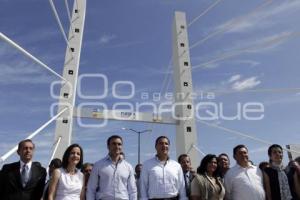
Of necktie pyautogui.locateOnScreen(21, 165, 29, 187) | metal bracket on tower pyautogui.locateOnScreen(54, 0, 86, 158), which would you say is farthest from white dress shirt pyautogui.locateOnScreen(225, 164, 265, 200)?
metal bracket on tower pyautogui.locateOnScreen(54, 0, 86, 158)

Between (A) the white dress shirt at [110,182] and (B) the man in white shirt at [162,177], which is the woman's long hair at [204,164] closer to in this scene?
(B) the man in white shirt at [162,177]

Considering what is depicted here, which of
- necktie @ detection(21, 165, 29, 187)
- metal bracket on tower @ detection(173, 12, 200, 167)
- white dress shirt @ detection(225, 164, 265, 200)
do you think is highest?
metal bracket on tower @ detection(173, 12, 200, 167)

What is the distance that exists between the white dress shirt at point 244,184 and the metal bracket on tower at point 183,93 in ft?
7.35

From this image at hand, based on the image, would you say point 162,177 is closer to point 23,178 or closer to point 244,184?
point 244,184

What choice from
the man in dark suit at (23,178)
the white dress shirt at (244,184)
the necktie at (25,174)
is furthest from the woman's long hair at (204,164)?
the necktie at (25,174)

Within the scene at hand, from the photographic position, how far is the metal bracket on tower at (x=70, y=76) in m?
5.61

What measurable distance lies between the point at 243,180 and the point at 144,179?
0.95m

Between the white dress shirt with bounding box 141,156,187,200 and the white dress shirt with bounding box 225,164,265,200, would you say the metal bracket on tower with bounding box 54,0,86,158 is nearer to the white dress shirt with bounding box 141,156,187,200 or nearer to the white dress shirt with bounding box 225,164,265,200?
the white dress shirt with bounding box 141,156,187,200

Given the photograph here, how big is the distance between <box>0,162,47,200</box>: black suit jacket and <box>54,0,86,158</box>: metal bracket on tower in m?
2.18

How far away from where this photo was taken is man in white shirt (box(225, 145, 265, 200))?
3529 millimetres

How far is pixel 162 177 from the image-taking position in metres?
3.43

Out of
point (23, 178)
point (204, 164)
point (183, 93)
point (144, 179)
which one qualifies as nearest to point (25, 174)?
point (23, 178)

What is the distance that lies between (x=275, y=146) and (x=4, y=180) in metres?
2.65

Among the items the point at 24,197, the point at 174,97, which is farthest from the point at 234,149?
the point at 174,97
